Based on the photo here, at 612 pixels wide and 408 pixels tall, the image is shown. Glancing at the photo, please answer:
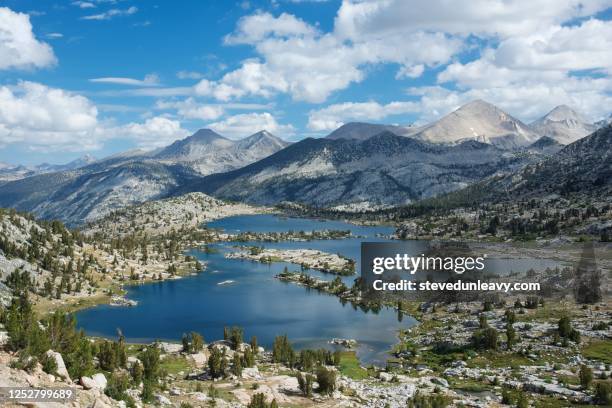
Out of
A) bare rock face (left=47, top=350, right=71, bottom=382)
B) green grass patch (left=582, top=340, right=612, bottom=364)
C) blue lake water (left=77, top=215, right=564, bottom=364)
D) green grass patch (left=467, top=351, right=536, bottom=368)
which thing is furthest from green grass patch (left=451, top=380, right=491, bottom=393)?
bare rock face (left=47, top=350, right=71, bottom=382)

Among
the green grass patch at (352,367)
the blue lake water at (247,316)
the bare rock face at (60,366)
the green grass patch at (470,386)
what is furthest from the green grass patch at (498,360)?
the bare rock face at (60,366)

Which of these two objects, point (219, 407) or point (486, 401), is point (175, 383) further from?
point (486, 401)

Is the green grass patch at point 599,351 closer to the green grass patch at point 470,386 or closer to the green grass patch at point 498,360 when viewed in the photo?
the green grass patch at point 498,360

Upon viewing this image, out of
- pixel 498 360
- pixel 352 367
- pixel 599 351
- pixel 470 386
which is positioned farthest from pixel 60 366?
pixel 599 351

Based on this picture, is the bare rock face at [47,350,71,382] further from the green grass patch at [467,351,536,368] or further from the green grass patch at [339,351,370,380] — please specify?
the green grass patch at [467,351,536,368]

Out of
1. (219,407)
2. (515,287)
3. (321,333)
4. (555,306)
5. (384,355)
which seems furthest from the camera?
(515,287)

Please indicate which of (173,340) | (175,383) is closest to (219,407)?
(175,383)
